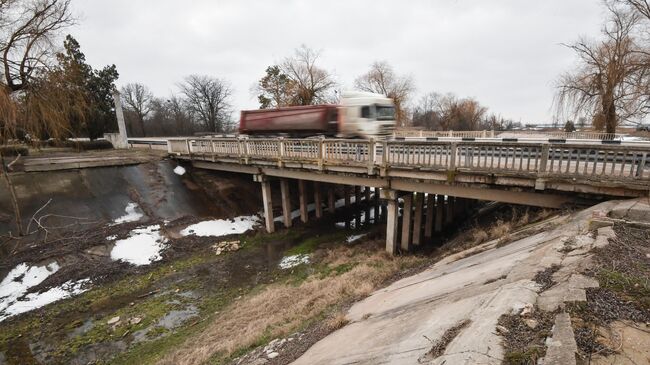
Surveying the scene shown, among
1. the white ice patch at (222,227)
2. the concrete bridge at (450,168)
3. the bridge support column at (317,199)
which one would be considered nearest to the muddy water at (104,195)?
the white ice patch at (222,227)

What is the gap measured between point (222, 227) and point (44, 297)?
7444 millimetres

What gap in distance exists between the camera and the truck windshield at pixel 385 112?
53.4 feet

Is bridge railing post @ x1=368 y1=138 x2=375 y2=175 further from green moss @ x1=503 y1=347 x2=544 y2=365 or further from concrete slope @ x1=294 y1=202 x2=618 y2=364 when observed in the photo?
green moss @ x1=503 y1=347 x2=544 y2=365

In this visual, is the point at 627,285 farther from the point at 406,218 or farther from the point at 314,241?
the point at 314,241

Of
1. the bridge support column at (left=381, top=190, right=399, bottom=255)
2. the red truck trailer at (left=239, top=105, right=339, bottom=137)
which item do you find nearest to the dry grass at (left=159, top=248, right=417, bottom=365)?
the bridge support column at (left=381, top=190, right=399, bottom=255)

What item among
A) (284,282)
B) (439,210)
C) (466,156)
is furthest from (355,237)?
(466,156)

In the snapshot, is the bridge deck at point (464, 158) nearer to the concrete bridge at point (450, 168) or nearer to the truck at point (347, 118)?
the concrete bridge at point (450, 168)

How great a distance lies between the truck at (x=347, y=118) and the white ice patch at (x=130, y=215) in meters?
8.99

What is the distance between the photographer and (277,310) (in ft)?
25.3

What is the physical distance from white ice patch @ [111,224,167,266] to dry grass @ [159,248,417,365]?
19.2ft

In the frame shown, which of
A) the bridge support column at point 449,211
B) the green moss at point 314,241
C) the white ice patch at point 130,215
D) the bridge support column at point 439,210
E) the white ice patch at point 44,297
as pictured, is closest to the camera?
the white ice patch at point 44,297

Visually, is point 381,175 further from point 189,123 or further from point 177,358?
point 189,123

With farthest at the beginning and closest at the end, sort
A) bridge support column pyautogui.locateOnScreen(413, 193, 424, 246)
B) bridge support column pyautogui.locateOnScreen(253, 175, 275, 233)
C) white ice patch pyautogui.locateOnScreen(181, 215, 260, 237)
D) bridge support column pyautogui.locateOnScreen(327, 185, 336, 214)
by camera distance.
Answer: bridge support column pyautogui.locateOnScreen(327, 185, 336, 214) → bridge support column pyautogui.locateOnScreen(253, 175, 275, 233) → white ice patch pyautogui.locateOnScreen(181, 215, 260, 237) → bridge support column pyautogui.locateOnScreen(413, 193, 424, 246)

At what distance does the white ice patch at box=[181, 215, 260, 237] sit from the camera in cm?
1541
